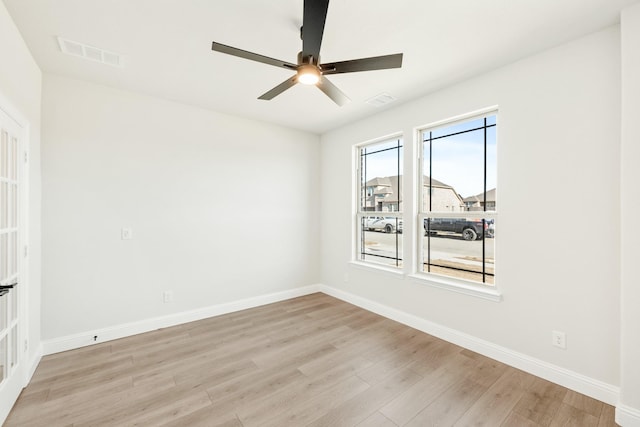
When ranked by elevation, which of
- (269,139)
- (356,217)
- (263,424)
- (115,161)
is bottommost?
(263,424)

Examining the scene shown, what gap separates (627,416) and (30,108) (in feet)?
16.4

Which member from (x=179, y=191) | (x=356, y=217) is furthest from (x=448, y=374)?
(x=179, y=191)

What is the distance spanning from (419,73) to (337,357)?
A: 2878mm

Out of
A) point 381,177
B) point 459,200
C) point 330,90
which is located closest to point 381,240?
point 381,177

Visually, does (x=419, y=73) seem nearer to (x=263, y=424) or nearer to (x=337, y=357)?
(x=337, y=357)

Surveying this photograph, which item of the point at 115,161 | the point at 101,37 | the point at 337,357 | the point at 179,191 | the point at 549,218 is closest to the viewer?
the point at 101,37

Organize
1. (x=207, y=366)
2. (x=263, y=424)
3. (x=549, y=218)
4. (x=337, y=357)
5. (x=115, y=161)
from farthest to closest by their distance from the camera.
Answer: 1. (x=115, y=161)
2. (x=337, y=357)
3. (x=207, y=366)
4. (x=549, y=218)
5. (x=263, y=424)

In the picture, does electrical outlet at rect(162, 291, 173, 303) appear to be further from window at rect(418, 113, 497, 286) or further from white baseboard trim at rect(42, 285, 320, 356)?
window at rect(418, 113, 497, 286)

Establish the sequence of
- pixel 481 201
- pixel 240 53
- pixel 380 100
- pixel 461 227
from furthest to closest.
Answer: pixel 380 100, pixel 461 227, pixel 481 201, pixel 240 53

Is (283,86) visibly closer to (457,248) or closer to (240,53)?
(240,53)

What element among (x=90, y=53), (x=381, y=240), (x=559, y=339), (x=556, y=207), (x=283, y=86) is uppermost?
(x=90, y=53)

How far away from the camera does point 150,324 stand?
3.24 meters

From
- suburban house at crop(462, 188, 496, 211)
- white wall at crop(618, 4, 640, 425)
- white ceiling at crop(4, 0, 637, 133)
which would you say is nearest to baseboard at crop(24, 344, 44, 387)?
white ceiling at crop(4, 0, 637, 133)

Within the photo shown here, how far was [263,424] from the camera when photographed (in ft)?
6.05
